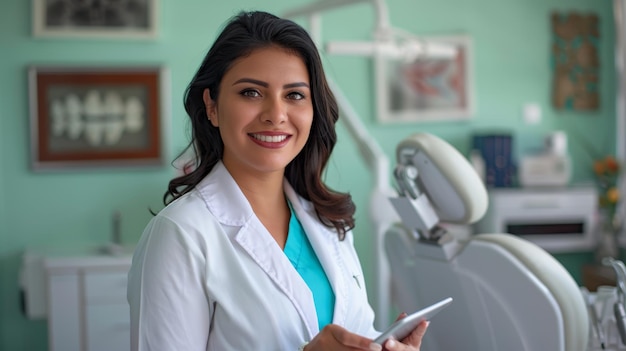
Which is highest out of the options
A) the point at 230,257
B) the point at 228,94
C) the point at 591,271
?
the point at 228,94

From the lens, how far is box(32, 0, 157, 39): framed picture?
417 cm

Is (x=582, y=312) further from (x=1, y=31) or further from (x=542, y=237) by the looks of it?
(x=1, y=31)

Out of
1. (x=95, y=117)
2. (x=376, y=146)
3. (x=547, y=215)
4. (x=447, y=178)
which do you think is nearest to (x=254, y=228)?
(x=447, y=178)

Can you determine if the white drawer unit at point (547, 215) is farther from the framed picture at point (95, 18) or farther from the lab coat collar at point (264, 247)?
the lab coat collar at point (264, 247)

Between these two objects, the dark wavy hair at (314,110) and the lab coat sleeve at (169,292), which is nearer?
the lab coat sleeve at (169,292)

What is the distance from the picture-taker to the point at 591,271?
14.9 feet

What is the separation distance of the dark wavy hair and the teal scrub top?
89 millimetres

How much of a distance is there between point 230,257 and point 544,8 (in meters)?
4.01

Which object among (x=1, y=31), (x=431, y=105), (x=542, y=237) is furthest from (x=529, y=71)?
(x=1, y=31)

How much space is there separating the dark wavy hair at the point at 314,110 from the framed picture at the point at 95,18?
2.77 m

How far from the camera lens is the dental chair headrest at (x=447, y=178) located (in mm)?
1865

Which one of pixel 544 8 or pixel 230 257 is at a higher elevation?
pixel 544 8

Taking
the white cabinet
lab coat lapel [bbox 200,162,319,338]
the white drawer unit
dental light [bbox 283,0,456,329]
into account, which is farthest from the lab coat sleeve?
the white drawer unit

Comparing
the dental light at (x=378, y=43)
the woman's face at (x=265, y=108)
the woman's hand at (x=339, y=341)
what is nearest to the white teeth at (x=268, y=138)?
the woman's face at (x=265, y=108)
